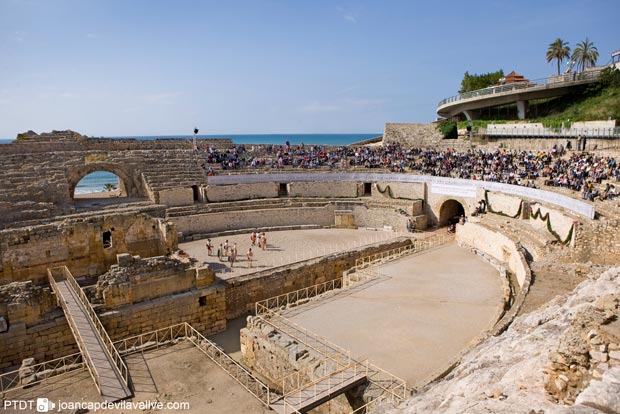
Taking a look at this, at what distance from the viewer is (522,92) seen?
36.2 metres

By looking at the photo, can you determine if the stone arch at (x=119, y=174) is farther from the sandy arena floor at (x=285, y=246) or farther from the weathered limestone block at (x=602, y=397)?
the weathered limestone block at (x=602, y=397)

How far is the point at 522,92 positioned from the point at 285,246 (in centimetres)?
2564

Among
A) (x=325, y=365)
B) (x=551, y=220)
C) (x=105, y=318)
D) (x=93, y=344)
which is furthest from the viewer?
(x=551, y=220)

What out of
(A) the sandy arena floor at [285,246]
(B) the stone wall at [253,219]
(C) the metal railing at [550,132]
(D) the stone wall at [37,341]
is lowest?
(D) the stone wall at [37,341]

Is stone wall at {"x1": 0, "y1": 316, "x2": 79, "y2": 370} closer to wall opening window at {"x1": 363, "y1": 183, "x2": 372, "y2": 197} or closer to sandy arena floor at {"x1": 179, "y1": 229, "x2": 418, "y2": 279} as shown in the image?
sandy arena floor at {"x1": 179, "y1": 229, "x2": 418, "y2": 279}

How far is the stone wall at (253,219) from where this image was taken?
24438 mm

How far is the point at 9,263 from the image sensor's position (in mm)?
16844

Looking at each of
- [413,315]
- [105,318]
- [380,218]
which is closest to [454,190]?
[380,218]

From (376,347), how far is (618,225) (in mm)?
10005

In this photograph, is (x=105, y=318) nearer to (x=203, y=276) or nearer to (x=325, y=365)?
(x=203, y=276)

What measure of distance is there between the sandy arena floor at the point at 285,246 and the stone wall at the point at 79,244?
1978mm

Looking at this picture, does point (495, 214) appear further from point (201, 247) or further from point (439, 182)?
point (201, 247)

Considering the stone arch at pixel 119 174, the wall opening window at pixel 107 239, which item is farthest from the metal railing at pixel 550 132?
the wall opening window at pixel 107 239

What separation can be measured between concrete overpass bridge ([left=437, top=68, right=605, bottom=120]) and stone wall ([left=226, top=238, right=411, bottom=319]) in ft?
77.9
